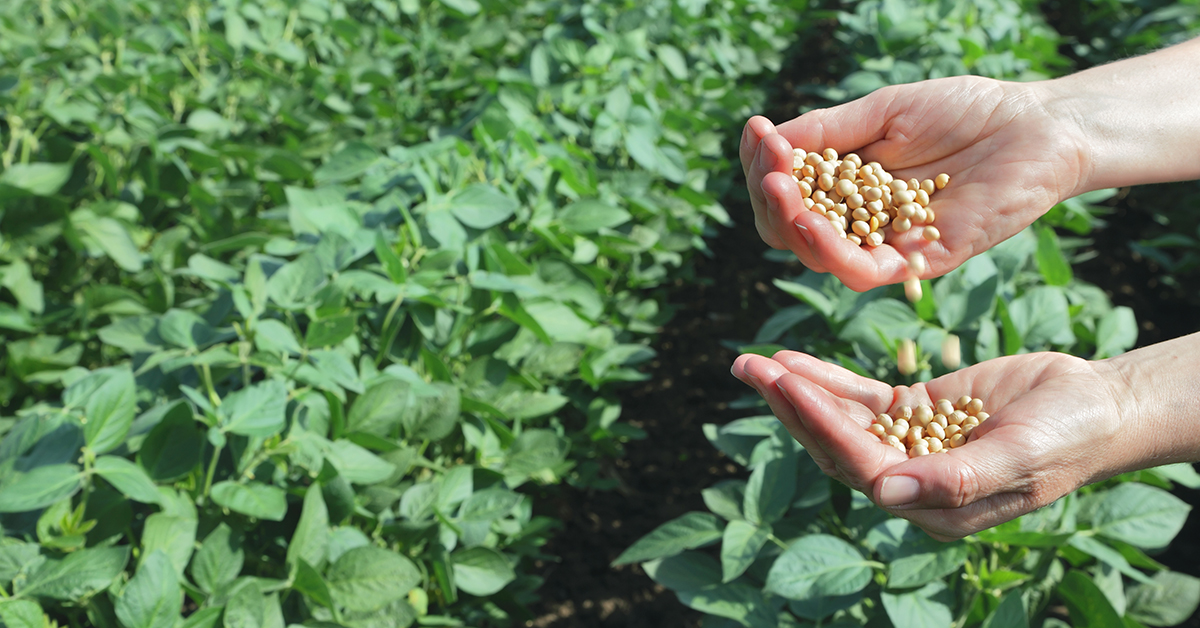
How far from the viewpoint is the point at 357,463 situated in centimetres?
160

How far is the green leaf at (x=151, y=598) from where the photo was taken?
1.25 metres

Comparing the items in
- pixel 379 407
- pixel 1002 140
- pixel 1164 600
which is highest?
pixel 1002 140

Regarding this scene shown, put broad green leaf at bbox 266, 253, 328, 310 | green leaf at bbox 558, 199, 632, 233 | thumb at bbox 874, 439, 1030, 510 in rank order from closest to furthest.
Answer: thumb at bbox 874, 439, 1030, 510 → broad green leaf at bbox 266, 253, 328, 310 → green leaf at bbox 558, 199, 632, 233

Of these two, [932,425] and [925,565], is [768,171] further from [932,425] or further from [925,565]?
[925,565]

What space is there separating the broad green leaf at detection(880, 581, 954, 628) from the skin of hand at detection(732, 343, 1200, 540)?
1.08ft

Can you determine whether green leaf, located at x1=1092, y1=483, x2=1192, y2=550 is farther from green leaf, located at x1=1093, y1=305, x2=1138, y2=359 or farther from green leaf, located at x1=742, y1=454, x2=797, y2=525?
green leaf, located at x1=742, y1=454, x2=797, y2=525

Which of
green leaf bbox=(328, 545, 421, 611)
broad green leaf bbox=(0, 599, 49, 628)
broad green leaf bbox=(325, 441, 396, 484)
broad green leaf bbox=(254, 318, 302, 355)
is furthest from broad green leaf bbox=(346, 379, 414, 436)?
broad green leaf bbox=(0, 599, 49, 628)

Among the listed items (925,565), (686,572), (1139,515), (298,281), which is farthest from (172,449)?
(1139,515)

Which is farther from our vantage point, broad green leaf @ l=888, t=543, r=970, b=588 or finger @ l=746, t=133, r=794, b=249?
broad green leaf @ l=888, t=543, r=970, b=588

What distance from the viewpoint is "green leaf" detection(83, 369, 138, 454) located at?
1.36 meters

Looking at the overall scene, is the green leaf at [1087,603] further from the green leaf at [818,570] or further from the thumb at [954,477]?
the thumb at [954,477]

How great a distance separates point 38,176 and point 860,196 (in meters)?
2.34

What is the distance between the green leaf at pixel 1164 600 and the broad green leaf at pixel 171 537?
194cm

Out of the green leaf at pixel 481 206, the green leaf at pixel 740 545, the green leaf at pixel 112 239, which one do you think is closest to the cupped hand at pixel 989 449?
the green leaf at pixel 740 545
